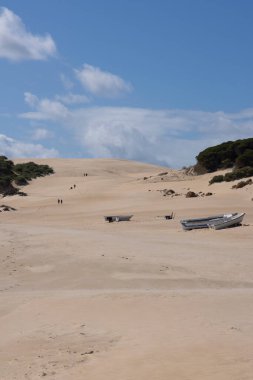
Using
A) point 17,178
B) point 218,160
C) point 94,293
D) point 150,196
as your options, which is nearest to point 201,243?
point 94,293

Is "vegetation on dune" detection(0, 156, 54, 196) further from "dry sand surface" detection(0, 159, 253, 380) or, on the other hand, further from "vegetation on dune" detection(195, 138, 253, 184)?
"dry sand surface" detection(0, 159, 253, 380)

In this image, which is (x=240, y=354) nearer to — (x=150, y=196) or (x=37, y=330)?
(x=37, y=330)

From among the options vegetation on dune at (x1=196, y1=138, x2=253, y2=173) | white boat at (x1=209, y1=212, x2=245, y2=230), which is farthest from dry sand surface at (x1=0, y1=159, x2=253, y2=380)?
vegetation on dune at (x1=196, y1=138, x2=253, y2=173)

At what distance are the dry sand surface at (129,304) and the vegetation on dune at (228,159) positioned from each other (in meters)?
16.3

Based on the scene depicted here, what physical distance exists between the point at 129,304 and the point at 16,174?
56.7 meters

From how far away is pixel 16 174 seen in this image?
65188mm

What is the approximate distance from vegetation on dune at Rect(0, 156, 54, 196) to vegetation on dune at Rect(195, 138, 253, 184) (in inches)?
649

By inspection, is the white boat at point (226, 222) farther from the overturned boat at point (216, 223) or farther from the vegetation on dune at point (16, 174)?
the vegetation on dune at point (16, 174)

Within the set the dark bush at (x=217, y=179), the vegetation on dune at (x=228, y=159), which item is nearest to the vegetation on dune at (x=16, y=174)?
the vegetation on dune at (x=228, y=159)

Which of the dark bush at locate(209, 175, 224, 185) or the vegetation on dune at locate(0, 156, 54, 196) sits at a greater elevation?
the vegetation on dune at locate(0, 156, 54, 196)

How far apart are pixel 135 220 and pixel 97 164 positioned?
56.0 metres

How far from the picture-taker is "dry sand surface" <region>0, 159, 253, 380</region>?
6453 mm

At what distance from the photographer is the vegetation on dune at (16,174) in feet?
183

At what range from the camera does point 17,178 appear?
202 ft
